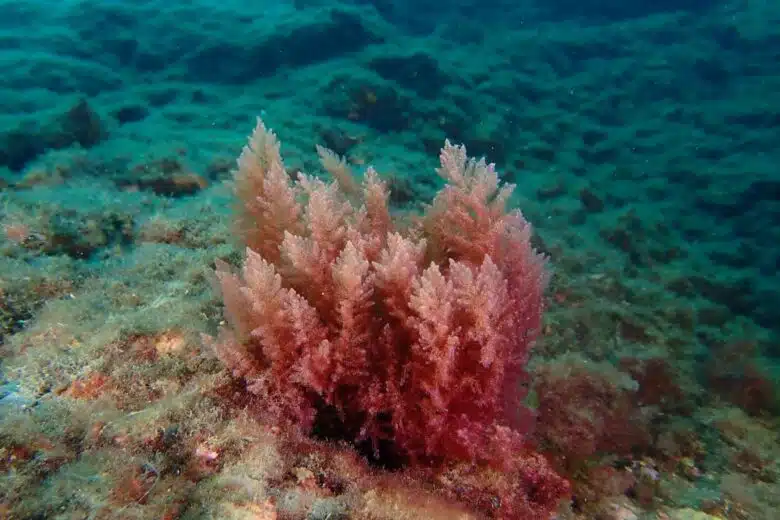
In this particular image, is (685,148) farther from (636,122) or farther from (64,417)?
(64,417)

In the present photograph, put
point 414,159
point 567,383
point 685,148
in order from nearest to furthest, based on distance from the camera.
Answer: point 567,383
point 414,159
point 685,148

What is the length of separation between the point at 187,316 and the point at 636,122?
16425mm

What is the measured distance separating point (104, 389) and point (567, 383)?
319cm

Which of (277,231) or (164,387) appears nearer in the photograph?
(164,387)

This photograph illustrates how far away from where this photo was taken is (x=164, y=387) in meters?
2.41

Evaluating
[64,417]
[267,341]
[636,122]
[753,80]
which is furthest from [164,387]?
[753,80]

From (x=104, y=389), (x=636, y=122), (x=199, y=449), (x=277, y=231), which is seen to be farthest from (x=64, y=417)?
(x=636, y=122)

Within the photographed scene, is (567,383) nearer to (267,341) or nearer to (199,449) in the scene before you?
(267,341)

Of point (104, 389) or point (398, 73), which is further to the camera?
point (398, 73)

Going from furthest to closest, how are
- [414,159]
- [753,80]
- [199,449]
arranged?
[753,80] < [414,159] < [199,449]

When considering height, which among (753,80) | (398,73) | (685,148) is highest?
(753,80)

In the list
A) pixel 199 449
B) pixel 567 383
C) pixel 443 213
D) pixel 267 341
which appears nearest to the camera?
pixel 199 449

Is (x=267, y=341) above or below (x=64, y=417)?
above

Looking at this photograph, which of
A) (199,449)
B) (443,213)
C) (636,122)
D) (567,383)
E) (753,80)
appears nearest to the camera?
(199,449)
